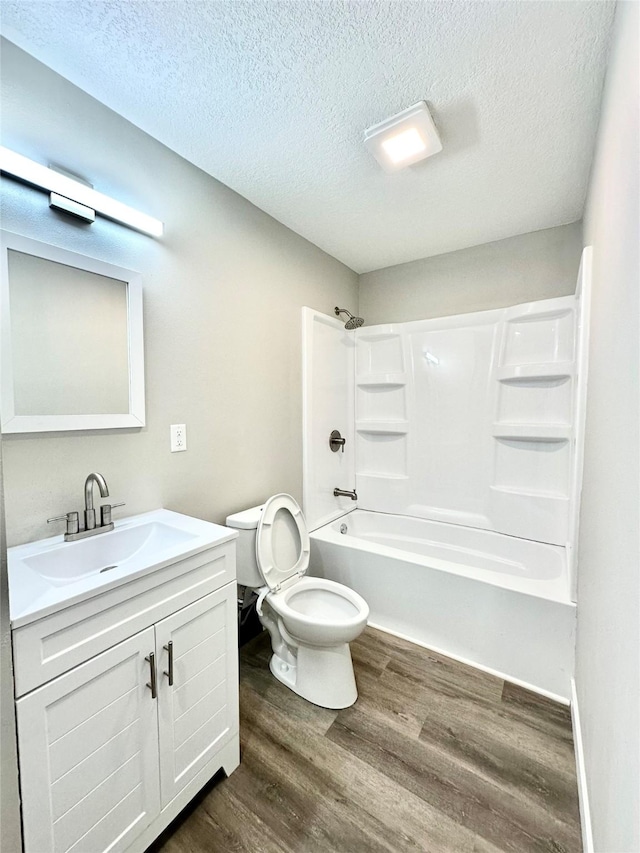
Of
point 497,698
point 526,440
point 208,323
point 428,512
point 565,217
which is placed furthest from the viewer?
point 428,512

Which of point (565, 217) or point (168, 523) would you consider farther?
point (565, 217)

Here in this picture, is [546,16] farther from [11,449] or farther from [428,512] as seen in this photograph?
[428,512]

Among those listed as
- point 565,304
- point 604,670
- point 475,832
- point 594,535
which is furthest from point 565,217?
point 475,832

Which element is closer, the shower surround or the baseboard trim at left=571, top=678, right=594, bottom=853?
the baseboard trim at left=571, top=678, right=594, bottom=853

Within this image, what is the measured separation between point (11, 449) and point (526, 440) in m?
2.63

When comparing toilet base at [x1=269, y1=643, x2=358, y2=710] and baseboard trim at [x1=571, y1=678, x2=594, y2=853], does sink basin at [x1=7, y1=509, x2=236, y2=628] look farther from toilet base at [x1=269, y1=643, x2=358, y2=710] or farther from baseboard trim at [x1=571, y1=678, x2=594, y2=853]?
baseboard trim at [x1=571, y1=678, x2=594, y2=853]

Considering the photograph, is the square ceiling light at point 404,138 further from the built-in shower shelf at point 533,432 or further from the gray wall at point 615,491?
the built-in shower shelf at point 533,432

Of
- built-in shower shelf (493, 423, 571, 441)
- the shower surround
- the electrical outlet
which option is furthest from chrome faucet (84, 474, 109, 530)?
built-in shower shelf (493, 423, 571, 441)

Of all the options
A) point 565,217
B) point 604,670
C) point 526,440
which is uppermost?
point 565,217

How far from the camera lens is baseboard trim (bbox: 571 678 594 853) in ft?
3.42

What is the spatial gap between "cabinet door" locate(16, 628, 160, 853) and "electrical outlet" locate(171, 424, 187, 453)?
78 centimetres

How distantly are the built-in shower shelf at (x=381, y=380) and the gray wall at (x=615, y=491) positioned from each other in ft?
4.82

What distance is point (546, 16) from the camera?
3.38ft

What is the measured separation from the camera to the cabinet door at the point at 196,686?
107 centimetres
